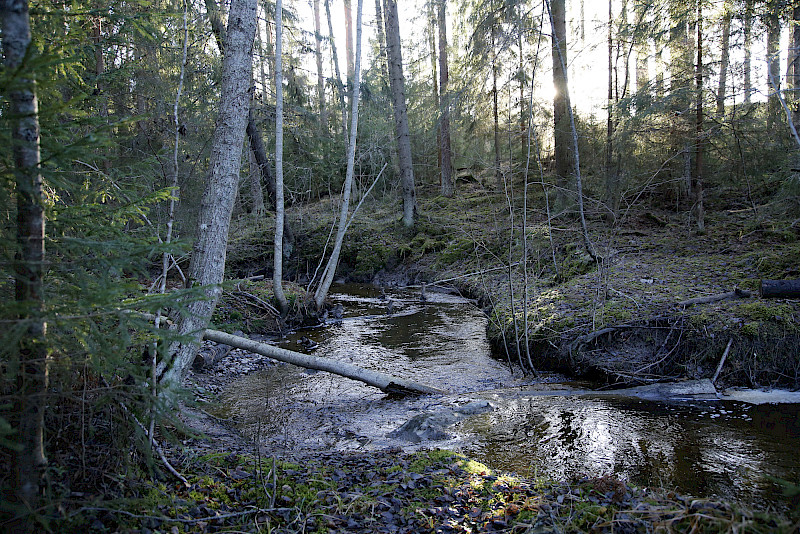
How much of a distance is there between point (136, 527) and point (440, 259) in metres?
13.3

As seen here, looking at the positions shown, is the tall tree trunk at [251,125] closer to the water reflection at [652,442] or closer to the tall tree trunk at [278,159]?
the tall tree trunk at [278,159]

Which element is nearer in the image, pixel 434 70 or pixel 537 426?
pixel 537 426

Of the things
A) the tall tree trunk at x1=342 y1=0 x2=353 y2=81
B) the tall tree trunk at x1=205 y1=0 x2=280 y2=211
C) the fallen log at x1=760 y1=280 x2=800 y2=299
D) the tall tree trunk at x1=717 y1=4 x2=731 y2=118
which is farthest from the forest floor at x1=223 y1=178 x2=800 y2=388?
the tall tree trunk at x1=342 y1=0 x2=353 y2=81

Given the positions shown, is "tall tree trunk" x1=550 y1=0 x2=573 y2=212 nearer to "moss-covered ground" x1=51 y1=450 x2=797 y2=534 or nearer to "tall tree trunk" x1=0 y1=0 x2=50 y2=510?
"moss-covered ground" x1=51 y1=450 x2=797 y2=534

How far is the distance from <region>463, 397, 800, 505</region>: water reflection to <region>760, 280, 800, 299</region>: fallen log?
2.13 metres

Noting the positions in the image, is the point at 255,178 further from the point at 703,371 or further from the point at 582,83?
the point at 703,371

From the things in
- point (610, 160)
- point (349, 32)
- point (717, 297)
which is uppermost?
point (349, 32)

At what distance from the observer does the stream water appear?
4375 mm

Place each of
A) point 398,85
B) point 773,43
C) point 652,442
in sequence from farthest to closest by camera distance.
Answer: point 398,85 → point 773,43 → point 652,442

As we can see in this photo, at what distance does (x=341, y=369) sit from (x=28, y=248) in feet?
15.6

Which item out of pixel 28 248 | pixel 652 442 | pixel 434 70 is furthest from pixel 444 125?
pixel 28 248

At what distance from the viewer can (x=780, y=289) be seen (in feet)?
22.6

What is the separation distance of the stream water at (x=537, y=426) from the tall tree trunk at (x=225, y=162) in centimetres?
155

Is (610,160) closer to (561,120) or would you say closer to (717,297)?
(561,120)
